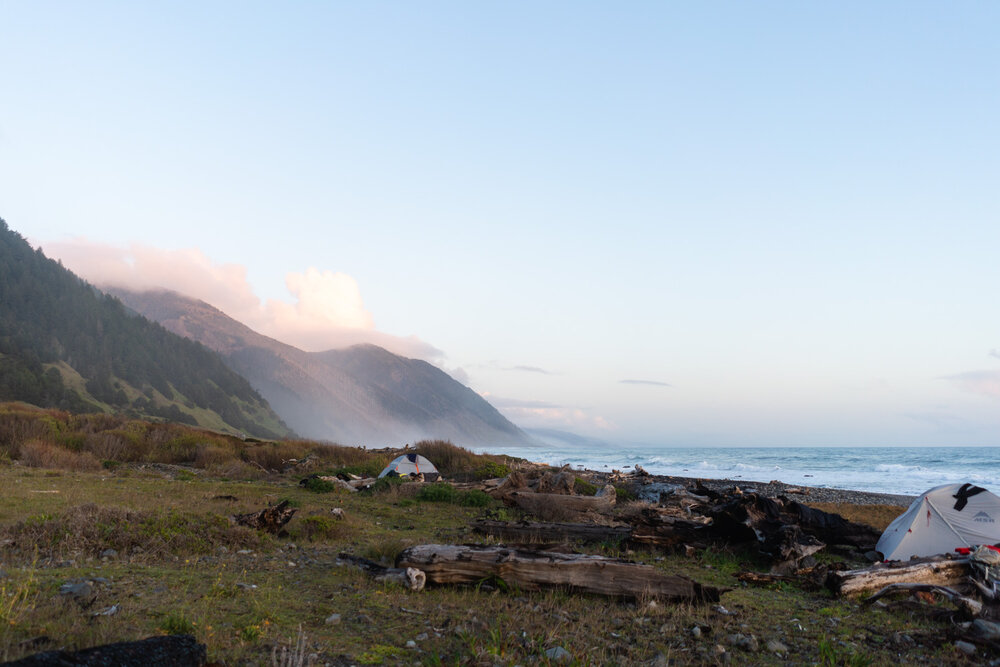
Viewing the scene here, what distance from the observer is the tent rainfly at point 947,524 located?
11.5m

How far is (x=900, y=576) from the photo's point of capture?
28.6ft

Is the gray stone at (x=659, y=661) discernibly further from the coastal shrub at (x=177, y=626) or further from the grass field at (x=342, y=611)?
the coastal shrub at (x=177, y=626)

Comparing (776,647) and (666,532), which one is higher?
(776,647)

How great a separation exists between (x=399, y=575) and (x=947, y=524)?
11.3 m

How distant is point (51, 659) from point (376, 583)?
4626mm

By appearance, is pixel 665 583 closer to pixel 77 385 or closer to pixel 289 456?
pixel 289 456

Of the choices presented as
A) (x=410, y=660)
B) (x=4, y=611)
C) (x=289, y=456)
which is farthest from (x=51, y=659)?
(x=289, y=456)

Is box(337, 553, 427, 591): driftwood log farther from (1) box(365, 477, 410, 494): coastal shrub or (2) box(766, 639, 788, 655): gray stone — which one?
(1) box(365, 477, 410, 494): coastal shrub

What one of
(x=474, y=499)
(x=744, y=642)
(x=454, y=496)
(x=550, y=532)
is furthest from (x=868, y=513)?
(x=744, y=642)

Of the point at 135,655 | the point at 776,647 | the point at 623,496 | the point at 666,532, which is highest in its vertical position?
the point at 135,655

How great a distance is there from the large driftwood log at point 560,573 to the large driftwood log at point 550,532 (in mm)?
3734

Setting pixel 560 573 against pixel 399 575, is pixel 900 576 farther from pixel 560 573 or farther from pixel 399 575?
pixel 399 575

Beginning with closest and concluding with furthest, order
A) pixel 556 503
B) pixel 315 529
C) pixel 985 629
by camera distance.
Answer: pixel 985 629 → pixel 315 529 → pixel 556 503

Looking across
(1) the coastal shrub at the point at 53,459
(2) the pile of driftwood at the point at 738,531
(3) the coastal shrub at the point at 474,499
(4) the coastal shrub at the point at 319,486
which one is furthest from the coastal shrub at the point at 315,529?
(1) the coastal shrub at the point at 53,459
